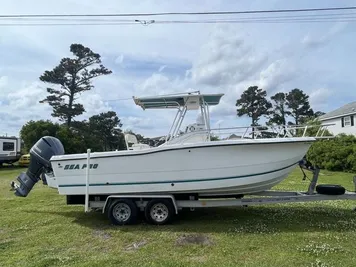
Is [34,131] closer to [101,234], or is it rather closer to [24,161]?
[24,161]

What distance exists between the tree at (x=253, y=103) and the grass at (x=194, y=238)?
117 feet

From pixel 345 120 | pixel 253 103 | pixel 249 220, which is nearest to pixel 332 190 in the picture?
pixel 249 220

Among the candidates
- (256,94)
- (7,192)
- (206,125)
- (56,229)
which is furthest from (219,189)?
(256,94)

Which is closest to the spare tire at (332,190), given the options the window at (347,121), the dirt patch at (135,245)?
the dirt patch at (135,245)

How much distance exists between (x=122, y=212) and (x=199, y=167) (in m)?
1.85

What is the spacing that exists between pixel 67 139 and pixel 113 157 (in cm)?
2057

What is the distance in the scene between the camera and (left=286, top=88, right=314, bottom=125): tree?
143 ft

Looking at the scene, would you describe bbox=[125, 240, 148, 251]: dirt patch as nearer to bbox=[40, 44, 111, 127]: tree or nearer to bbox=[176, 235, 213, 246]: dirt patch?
bbox=[176, 235, 213, 246]: dirt patch

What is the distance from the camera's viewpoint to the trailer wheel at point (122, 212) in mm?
6586

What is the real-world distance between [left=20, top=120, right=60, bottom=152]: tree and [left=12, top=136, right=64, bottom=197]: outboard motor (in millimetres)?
18669

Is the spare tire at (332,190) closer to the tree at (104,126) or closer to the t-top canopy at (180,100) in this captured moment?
the t-top canopy at (180,100)

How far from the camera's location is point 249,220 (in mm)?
6762

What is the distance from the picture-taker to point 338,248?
15.9ft

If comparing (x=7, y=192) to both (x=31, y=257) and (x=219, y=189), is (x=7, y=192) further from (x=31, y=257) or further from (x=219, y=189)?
(x=219, y=189)
